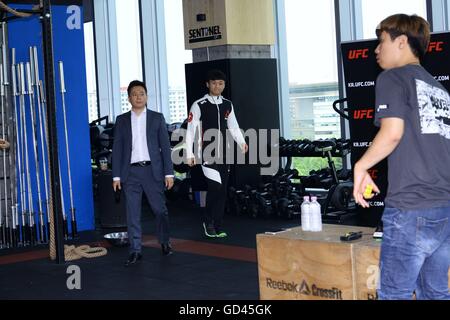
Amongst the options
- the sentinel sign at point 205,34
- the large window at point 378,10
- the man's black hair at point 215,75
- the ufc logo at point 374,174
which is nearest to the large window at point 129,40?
the sentinel sign at point 205,34

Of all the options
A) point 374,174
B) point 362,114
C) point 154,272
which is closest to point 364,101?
point 362,114

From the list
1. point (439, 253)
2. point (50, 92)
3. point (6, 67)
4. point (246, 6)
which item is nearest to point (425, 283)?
point (439, 253)

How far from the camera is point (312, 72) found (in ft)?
33.1

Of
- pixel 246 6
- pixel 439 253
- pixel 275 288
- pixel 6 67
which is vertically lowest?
pixel 275 288

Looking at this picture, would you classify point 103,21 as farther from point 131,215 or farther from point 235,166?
point 131,215

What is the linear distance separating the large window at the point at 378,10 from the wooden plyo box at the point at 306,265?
218 inches

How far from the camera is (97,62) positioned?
46.6 feet

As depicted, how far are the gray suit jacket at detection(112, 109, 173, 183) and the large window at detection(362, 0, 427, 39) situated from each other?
165 inches

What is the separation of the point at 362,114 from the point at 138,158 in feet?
5.97

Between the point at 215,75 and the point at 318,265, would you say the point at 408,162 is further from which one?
the point at 215,75

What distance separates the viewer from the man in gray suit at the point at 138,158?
5820mm

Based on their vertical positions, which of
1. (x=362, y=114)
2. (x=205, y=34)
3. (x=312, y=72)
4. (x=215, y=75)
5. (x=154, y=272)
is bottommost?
(x=154, y=272)

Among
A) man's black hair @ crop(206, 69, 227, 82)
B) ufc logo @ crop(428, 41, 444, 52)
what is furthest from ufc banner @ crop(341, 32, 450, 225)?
man's black hair @ crop(206, 69, 227, 82)

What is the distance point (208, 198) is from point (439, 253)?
4.29m
